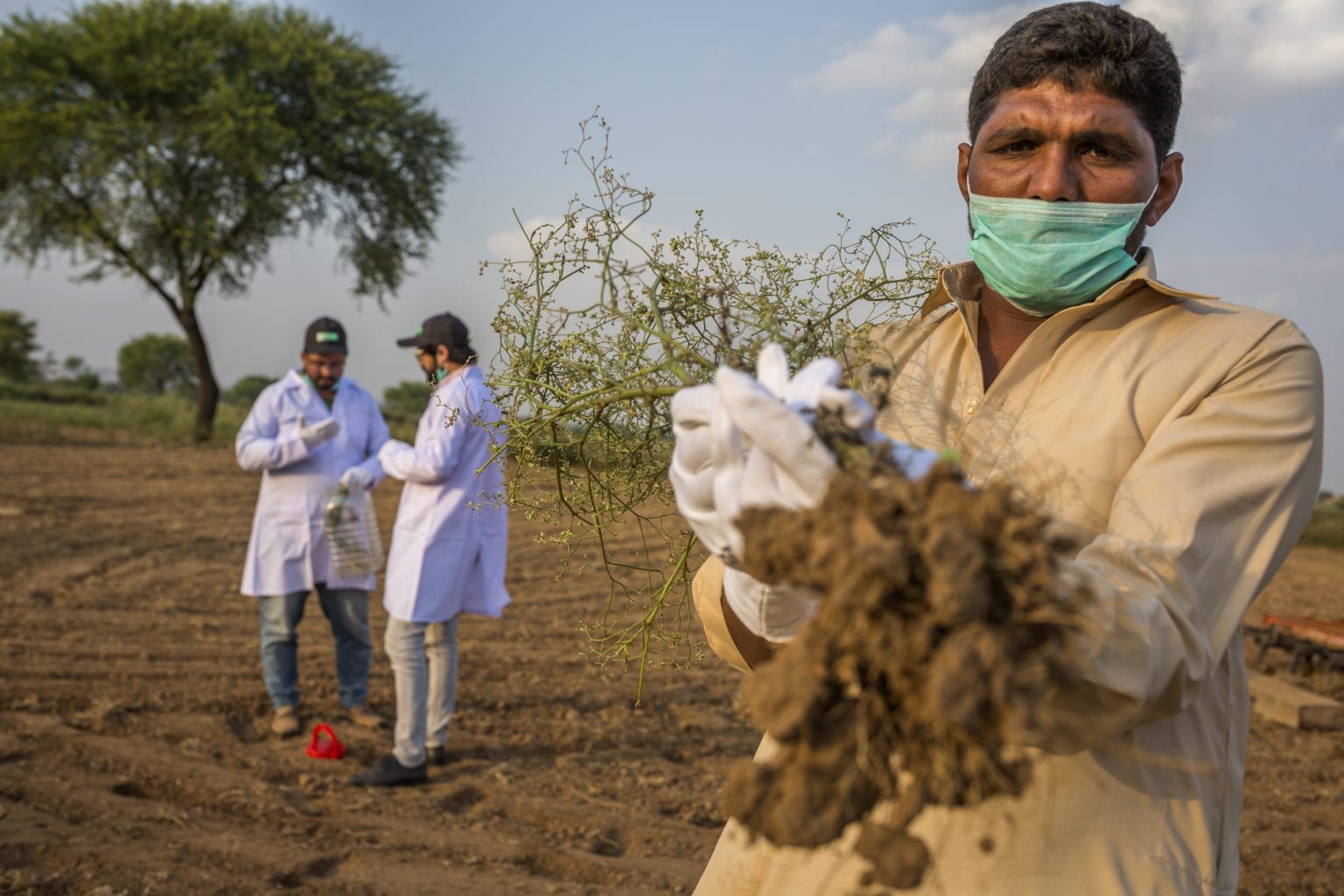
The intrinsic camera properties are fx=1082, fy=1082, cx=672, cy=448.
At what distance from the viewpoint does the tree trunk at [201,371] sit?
23.2 metres

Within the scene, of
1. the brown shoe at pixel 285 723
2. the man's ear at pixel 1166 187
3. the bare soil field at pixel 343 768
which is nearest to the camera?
the man's ear at pixel 1166 187

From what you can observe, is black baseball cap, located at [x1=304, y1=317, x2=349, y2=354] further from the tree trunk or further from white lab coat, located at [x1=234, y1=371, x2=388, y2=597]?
the tree trunk

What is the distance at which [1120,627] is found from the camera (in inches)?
51.0

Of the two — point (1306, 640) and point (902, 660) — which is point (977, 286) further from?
point (1306, 640)

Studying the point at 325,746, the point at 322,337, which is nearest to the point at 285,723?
the point at 325,746

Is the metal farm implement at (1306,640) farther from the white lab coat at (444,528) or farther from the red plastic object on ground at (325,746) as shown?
the red plastic object on ground at (325,746)

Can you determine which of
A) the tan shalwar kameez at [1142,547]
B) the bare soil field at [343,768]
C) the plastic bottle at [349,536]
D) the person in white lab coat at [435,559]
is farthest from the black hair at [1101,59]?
the plastic bottle at [349,536]

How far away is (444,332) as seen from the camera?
6.02 m

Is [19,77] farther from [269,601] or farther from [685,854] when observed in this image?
[685,854]

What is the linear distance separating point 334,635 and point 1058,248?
18.5ft

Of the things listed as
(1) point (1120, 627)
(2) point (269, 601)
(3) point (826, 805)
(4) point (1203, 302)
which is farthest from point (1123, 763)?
(2) point (269, 601)

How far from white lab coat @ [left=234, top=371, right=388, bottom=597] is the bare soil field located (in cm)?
95

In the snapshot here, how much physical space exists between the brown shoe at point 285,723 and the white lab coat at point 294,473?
712 millimetres

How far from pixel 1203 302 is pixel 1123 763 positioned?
79 cm
